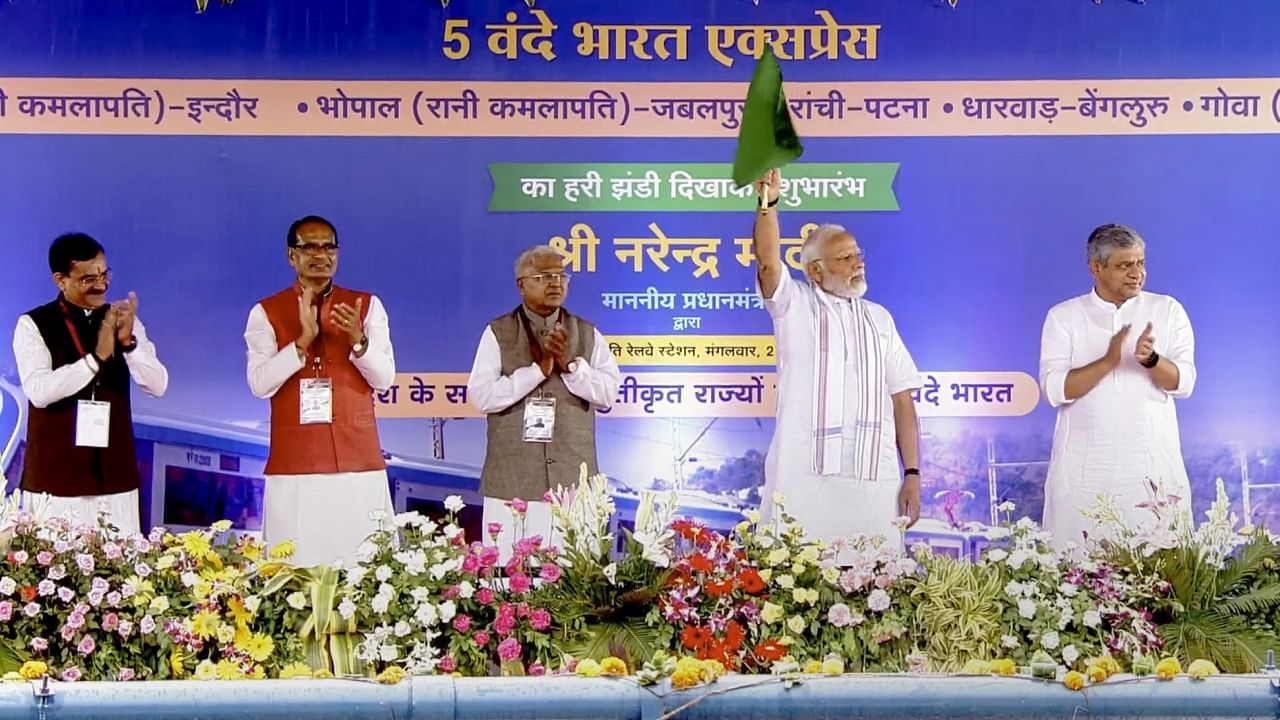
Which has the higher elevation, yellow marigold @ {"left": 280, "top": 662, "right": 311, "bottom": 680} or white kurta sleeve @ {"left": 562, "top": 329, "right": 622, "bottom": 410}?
white kurta sleeve @ {"left": 562, "top": 329, "right": 622, "bottom": 410}

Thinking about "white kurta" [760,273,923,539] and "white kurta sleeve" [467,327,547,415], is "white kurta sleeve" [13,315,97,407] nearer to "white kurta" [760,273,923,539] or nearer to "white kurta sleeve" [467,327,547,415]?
"white kurta sleeve" [467,327,547,415]

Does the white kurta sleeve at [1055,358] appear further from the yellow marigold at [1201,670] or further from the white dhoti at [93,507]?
the white dhoti at [93,507]

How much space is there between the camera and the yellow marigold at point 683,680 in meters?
2.98

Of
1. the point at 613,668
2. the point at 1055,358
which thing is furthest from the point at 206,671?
Result: the point at 1055,358

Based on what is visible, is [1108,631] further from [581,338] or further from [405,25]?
[405,25]

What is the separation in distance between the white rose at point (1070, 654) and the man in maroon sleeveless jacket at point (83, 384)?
3601 mm

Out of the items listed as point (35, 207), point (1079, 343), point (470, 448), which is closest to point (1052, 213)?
point (1079, 343)

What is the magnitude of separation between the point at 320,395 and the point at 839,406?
6.33 feet

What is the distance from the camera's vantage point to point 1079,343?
593 centimetres

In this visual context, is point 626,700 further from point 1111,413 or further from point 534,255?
point 1111,413

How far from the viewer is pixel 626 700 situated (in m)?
2.98

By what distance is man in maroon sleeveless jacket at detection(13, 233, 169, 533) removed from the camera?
18.9 feet

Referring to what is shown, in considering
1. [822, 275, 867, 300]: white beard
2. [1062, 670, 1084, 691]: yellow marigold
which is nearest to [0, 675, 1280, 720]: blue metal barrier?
[1062, 670, 1084, 691]: yellow marigold

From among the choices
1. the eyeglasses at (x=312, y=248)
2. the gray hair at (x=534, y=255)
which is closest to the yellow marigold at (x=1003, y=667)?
the gray hair at (x=534, y=255)
